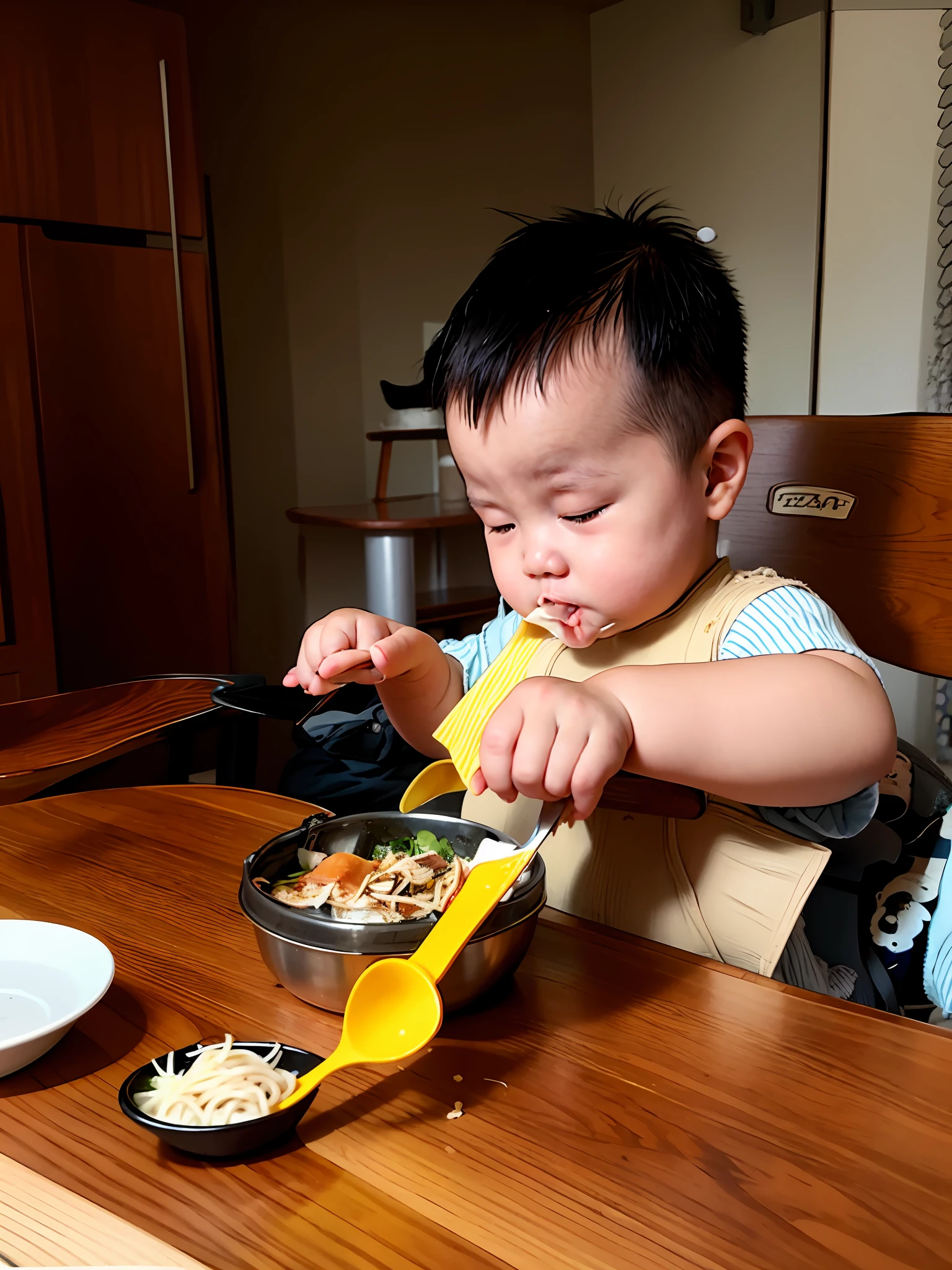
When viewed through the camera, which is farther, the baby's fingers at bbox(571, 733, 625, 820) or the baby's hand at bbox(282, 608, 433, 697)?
the baby's hand at bbox(282, 608, 433, 697)

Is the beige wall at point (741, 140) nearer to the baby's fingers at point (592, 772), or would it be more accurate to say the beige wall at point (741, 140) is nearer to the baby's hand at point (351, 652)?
the baby's hand at point (351, 652)

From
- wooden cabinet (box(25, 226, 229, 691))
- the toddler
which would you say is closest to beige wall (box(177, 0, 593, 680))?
wooden cabinet (box(25, 226, 229, 691))

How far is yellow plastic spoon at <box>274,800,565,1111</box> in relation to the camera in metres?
0.53

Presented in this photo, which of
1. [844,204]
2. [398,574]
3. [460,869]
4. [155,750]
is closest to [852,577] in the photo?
[460,869]

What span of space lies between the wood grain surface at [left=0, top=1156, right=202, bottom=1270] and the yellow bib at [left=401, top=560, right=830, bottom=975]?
33 centimetres

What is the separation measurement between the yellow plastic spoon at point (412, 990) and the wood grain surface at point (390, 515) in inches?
90.5

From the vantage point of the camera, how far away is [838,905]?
928 mm

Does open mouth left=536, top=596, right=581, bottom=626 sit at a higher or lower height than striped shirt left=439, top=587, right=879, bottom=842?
higher

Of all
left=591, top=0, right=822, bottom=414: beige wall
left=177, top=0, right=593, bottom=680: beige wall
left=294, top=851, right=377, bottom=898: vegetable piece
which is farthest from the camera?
left=591, top=0, right=822, bottom=414: beige wall

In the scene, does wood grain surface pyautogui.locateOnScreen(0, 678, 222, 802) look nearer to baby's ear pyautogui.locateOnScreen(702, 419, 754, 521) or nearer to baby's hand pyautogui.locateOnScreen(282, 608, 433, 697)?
baby's hand pyautogui.locateOnScreen(282, 608, 433, 697)

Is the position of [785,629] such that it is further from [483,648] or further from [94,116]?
[94,116]

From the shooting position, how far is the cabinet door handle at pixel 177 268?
2.45m

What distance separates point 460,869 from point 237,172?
3.33m

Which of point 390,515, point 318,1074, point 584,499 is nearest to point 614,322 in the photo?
point 584,499
